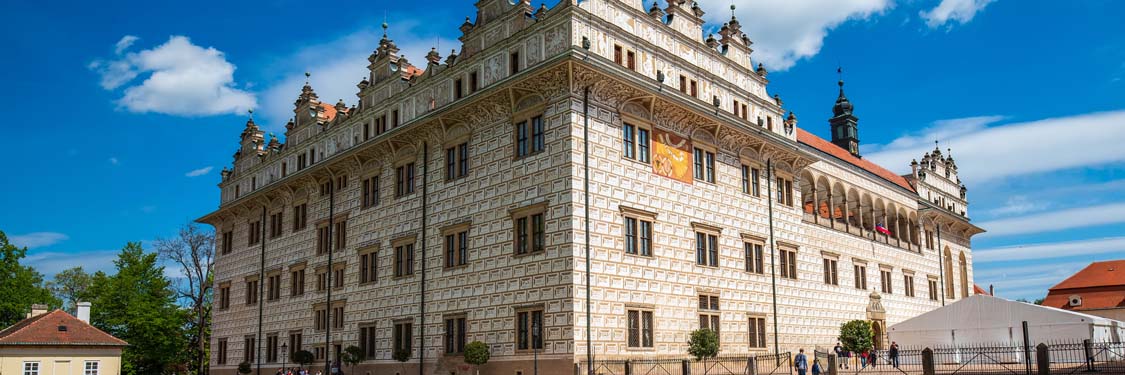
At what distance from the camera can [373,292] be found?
37.4 meters

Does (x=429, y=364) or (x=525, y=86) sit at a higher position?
(x=525, y=86)

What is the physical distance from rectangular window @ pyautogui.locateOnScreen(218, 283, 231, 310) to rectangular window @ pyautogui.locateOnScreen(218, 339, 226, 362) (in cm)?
183

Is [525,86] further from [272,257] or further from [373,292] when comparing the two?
[272,257]

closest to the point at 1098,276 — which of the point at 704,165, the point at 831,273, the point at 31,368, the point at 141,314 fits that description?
the point at 831,273

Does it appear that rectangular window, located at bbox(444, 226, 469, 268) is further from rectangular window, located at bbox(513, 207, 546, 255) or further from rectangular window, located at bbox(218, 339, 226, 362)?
rectangular window, located at bbox(218, 339, 226, 362)

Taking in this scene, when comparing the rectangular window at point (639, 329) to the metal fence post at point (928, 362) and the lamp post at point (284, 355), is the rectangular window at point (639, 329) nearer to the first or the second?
the metal fence post at point (928, 362)

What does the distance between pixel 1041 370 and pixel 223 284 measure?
40175 millimetres

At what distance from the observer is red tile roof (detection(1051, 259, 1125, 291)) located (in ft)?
228

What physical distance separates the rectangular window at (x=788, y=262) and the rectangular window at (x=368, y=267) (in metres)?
15.9

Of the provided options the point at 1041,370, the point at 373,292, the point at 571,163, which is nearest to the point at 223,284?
the point at 373,292

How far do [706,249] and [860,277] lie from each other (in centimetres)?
1500

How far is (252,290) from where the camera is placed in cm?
4778

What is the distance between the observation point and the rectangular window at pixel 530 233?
29.7 m

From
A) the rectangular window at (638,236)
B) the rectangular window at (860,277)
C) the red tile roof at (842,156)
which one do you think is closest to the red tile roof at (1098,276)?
the red tile roof at (842,156)
